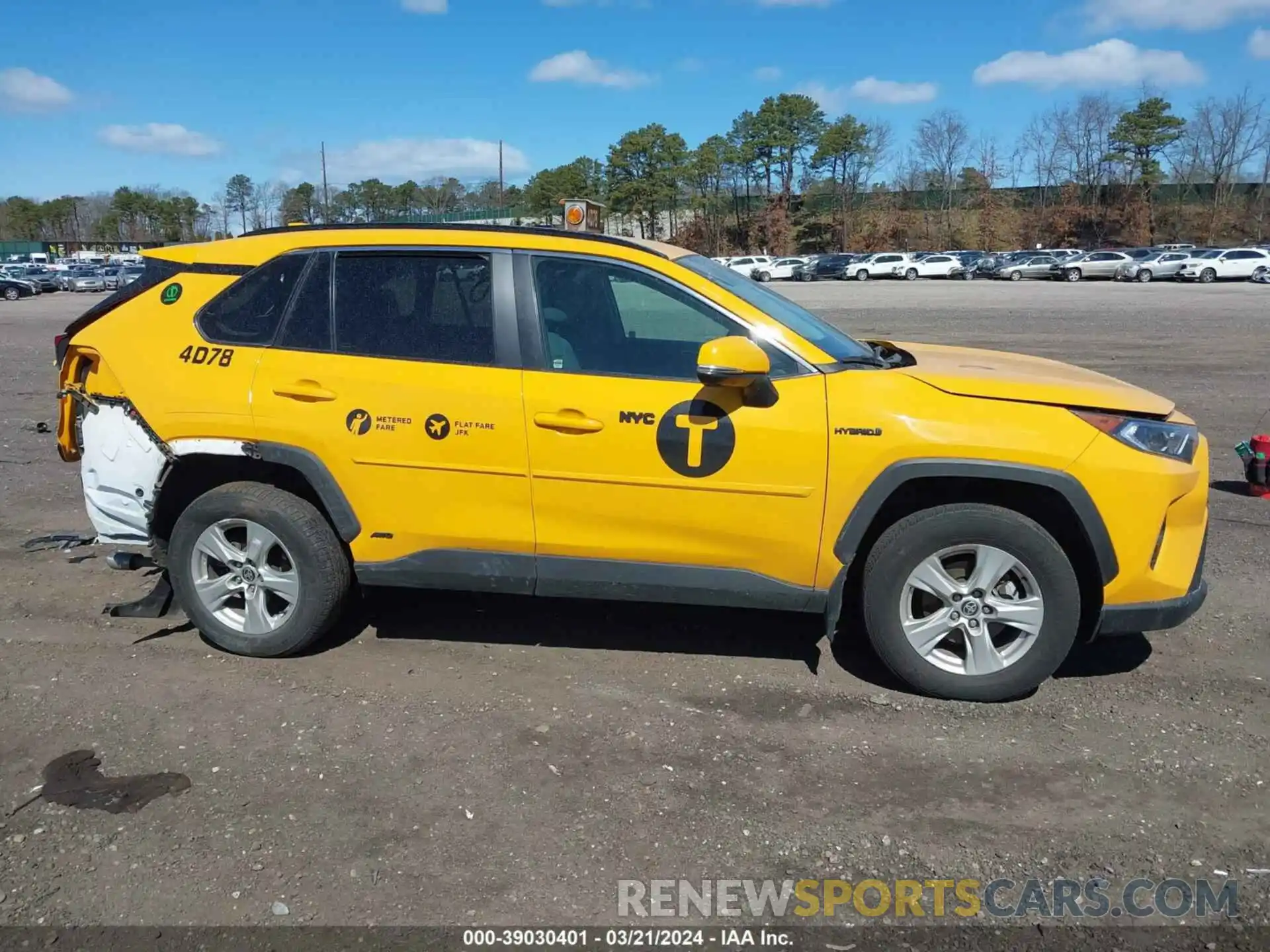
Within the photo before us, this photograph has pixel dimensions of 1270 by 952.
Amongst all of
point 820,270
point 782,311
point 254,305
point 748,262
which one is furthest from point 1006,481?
point 748,262

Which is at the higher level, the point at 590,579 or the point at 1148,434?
the point at 1148,434

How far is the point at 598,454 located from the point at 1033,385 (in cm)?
181

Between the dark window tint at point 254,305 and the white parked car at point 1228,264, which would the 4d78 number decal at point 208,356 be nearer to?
the dark window tint at point 254,305

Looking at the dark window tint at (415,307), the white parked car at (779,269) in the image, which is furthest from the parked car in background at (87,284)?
the dark window tint at (415,307)

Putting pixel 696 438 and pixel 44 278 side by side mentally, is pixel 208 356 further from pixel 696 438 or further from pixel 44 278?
pixel 44 278

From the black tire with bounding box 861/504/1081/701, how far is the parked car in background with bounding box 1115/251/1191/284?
2029 inches

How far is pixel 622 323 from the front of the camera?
4.34m


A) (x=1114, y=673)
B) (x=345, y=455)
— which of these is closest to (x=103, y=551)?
(x=345, y=455)

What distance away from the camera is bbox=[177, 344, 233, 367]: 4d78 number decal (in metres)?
4.35

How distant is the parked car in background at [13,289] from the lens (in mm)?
44688

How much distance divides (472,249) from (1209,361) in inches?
569

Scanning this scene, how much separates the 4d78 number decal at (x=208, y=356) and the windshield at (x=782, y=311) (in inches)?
80.6

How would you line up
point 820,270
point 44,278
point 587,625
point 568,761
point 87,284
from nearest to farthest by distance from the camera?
point 568,761, point 587,625, point 44,278, point 87,284, point 820,270

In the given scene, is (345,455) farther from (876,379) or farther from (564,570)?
(876,379)
